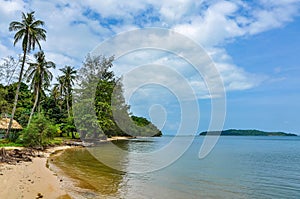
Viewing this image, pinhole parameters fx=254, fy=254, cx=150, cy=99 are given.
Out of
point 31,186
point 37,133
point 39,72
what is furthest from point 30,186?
point 39,72

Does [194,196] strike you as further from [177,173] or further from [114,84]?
[114,84]

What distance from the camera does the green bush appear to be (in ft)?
83.8

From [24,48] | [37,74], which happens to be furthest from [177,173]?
[37,74]

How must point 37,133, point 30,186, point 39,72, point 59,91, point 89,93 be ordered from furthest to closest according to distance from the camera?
1. point 59,91
2. point 89,93
3. point 39,72
4. point 37,133
5. point 30,186

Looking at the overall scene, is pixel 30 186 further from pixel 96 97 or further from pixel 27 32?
pixel 96 97

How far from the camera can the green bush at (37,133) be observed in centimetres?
2553

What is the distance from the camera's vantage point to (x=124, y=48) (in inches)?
733

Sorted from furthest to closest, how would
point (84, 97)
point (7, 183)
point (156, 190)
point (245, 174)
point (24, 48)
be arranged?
1. point (84, 97)
2. point (24, 48)
3. point (245, 174)
4. point (156, 190)
5. point (7, 183)

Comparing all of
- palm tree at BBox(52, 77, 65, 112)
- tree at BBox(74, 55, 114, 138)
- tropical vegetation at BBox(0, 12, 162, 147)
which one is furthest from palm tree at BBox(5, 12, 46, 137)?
palm tree at BBox(52, 77, 65, 112)

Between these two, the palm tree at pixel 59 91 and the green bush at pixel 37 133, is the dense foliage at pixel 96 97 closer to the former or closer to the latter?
the palm tree at pixel 59 91

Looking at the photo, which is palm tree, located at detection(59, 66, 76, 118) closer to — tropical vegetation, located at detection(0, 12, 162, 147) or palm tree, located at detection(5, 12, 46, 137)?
tropical vegetation, located at detection(0, 12, 162, 147)

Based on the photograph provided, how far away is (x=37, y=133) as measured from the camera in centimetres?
2577

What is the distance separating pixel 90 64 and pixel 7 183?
3589 cm

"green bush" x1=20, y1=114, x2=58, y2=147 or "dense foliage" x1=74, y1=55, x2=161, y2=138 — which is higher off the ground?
"dense foliage" x1=74, y1=55, x2=161, y2=138
